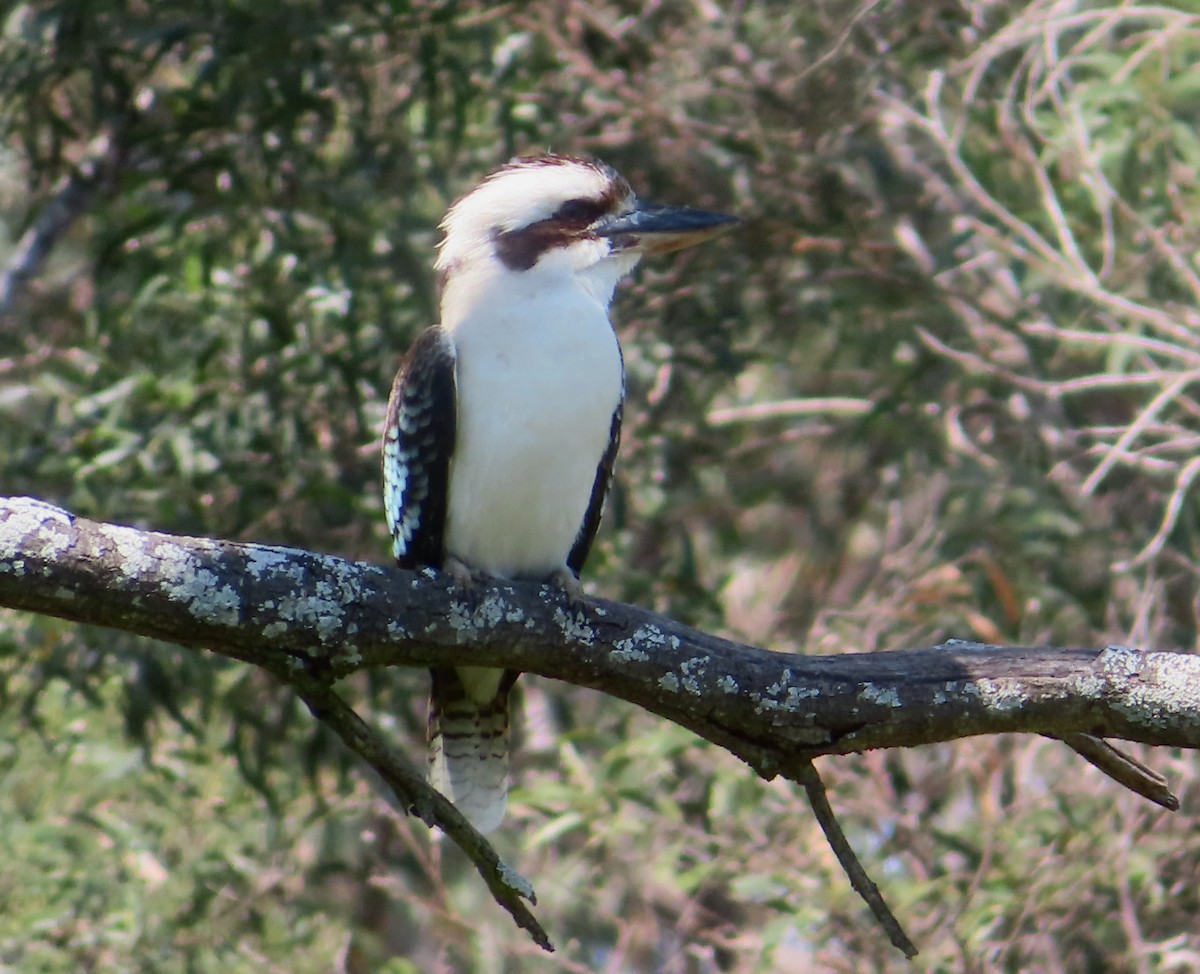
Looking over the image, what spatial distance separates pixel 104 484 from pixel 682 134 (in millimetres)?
1997

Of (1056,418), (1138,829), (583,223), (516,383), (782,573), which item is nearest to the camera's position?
(516,383)

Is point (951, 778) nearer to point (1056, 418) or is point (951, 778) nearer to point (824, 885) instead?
point (824, 885)

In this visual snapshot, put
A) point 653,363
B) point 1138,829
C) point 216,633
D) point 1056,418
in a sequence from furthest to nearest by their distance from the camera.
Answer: point 1056,418, point 653,363, point 1138,829, point 216,633

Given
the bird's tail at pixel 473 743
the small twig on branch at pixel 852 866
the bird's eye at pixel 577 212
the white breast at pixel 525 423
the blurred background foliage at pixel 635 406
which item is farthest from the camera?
the blurred background foliage at pixel 635 406

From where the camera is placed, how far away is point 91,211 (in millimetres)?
5418

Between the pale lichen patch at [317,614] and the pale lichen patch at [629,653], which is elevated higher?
the pale lichen patch at [317,614]

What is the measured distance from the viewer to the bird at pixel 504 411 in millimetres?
3307

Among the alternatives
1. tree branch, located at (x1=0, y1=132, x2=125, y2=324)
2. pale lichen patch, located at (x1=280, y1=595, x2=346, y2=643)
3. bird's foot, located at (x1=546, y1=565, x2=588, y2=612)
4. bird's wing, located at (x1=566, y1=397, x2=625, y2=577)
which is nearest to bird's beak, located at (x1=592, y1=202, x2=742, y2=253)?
bird's wing, located at (x1=566, y1=397, x2=625, y2=577)

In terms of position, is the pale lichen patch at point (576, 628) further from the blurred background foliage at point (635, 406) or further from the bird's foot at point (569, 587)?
the blurred background foliage at point (635, 406)

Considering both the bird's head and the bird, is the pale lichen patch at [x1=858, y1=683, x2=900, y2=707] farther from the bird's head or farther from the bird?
the bird's head

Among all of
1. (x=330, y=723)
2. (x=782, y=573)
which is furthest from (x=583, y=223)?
(x=782, y=573)

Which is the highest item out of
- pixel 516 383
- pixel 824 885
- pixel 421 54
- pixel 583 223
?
pixel 421 54

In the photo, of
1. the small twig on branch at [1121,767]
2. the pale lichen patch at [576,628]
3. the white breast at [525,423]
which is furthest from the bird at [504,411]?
the small twig on branch at [1121,767]

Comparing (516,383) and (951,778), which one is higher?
(516,383)
